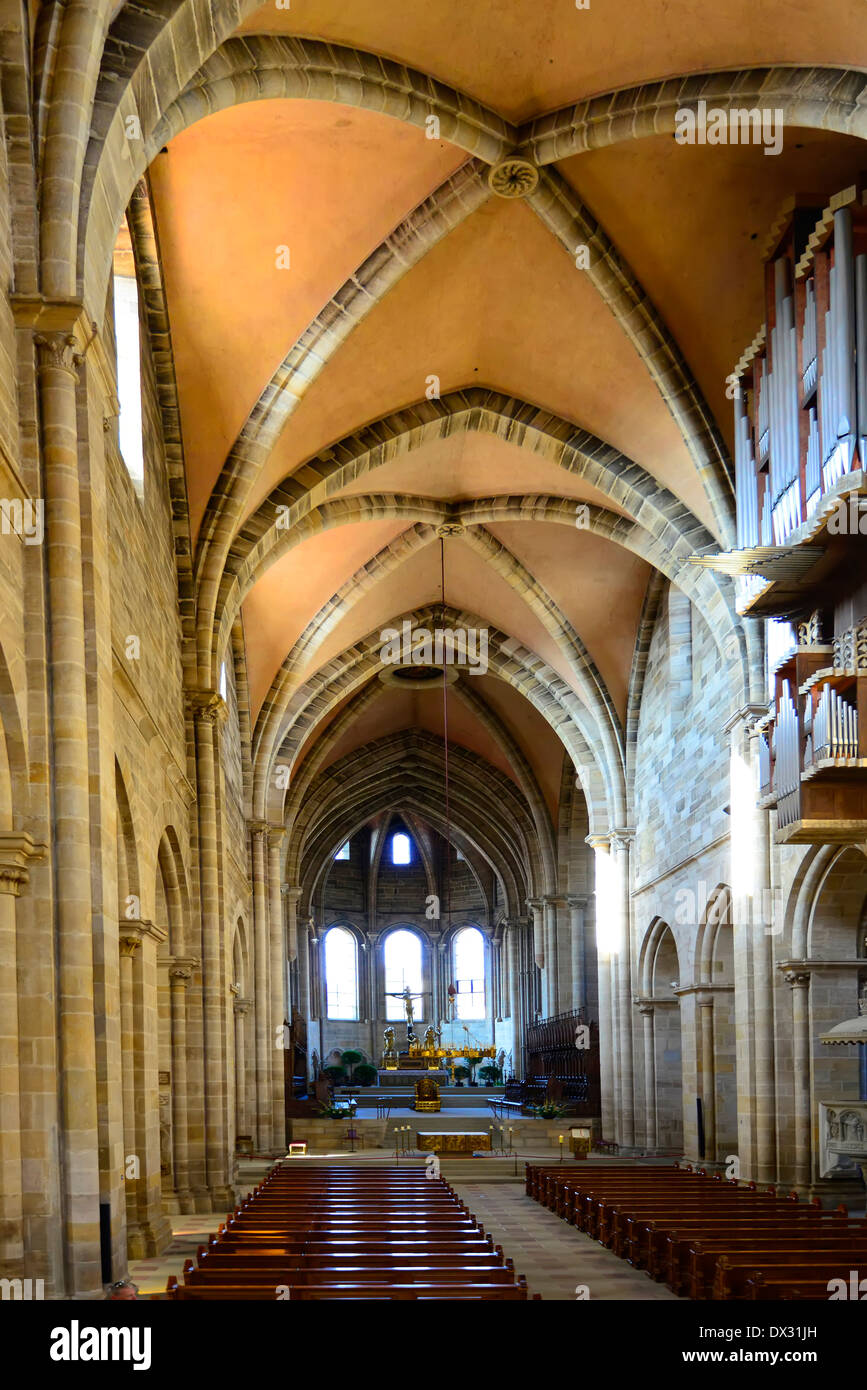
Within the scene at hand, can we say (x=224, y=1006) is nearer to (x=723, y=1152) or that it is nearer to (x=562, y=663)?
(x=723, y=1152)

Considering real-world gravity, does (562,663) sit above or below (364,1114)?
above

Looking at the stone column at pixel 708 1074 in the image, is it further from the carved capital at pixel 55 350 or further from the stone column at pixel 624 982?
the carved capital at pixel 55 350

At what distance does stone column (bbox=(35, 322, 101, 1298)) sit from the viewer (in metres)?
9.76

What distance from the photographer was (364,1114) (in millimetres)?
38406

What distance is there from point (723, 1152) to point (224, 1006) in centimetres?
952

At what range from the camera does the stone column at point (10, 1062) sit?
30.2ft

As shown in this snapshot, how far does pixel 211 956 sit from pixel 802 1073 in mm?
8385

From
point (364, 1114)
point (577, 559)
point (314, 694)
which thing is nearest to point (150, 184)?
point (577, 559)

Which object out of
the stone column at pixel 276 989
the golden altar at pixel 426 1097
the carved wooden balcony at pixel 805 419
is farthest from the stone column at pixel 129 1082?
the golden altar at pixel 426 1097

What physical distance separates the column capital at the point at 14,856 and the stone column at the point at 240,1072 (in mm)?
20094

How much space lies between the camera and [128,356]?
55.0ft

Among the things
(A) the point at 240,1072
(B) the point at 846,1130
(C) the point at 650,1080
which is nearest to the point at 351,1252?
(B) the point at 846,1130

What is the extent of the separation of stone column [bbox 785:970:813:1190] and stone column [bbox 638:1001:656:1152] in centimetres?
987

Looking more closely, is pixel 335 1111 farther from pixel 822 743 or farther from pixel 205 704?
pixel 822 743
